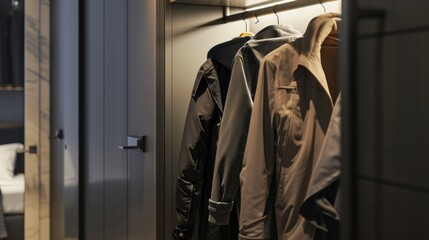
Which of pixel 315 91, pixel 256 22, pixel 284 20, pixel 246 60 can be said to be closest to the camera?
pixel 315 91

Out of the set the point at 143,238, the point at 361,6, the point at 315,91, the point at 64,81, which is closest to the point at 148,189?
the point at 143,238

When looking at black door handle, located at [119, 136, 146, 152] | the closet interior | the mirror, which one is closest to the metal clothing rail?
the closet interior

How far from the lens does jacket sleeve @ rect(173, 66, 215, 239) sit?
6.30ft

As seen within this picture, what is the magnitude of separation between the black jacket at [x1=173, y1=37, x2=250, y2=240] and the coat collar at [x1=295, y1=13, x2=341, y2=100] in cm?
42

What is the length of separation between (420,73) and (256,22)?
1436 millimetres

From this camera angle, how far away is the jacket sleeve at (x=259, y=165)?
155 centimetres

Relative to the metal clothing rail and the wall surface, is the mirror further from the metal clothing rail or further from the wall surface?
the wall surface

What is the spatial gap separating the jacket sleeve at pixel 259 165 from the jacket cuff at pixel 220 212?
167 mm

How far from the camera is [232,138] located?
1.70 metres

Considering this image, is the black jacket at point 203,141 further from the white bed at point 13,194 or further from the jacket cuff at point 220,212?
the white bed at point 13,194

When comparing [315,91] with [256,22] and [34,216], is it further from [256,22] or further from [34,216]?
[34,216]

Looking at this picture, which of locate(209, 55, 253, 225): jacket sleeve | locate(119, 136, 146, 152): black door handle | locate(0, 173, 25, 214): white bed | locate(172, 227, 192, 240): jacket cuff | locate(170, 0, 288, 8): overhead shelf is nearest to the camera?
locate(209, 55, 253, 225): jacket sleeve

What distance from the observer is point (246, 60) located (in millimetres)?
1727

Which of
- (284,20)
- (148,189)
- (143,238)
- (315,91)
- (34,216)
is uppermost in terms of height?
(284,20)
